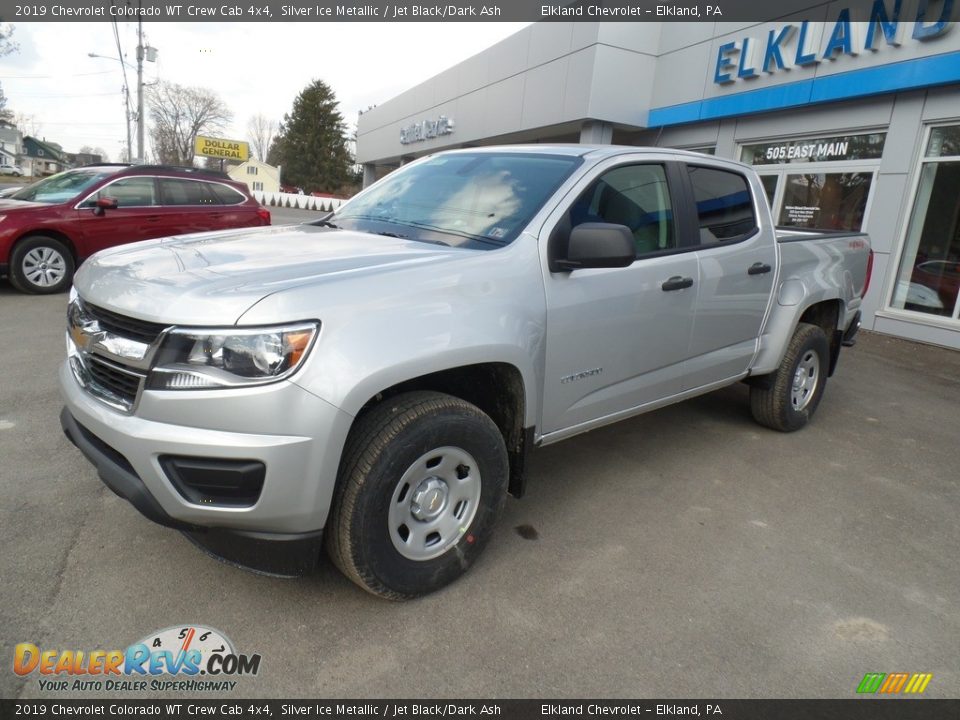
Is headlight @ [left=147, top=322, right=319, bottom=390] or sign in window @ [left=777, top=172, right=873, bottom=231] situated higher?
sign in window @ [left=777, top=172, right=873, bottom=231]

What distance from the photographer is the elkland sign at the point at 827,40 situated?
803 cm

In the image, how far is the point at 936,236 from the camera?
8555 mm

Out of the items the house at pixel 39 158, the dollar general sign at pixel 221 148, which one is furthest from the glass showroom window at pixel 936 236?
the house at pixel 39 158

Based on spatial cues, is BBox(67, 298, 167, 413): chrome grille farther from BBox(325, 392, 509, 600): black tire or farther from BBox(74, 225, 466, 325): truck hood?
BBox(325, 392, 509, 600): black tire

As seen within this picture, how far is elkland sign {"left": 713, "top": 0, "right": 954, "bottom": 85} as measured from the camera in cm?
803

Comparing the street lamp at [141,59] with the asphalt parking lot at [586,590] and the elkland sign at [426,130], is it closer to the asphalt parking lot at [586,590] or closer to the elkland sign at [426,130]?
the elkland sign at [426,130]

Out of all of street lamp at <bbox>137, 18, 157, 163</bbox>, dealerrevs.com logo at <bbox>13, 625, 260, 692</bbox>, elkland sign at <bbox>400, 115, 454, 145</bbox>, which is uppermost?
street lamp at <bbox>137, 18, 157, 163</bbox>

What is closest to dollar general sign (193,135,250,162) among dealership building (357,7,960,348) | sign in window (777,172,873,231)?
dealership building (357,7,960,348)

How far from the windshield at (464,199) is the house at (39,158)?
3892 inches

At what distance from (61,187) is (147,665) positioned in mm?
8259
